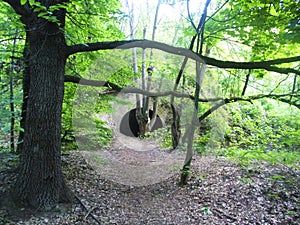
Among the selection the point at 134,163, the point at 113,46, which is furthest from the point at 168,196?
the point at 113,46

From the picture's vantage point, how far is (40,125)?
342 centimetres

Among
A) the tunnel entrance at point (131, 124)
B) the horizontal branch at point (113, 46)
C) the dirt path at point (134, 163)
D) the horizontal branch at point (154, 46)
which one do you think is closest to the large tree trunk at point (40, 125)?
the horizontal branch at point (113, 46)

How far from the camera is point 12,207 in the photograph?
10.8 ft

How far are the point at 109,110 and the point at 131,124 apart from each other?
20.2 feet

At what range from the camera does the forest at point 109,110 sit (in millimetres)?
3436

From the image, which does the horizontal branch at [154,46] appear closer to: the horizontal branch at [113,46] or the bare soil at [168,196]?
the horizontal branch at [113,46]

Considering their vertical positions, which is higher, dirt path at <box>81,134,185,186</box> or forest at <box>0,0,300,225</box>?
forest at <box>0,0,300,225</box>

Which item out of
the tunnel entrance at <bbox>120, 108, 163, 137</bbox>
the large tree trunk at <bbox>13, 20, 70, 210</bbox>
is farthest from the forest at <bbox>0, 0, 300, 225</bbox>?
the tunnel entrance at <bbox>120, 108, 163, 137</bbox>

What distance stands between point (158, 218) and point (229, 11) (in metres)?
4.29

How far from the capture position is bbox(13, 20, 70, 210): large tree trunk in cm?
341

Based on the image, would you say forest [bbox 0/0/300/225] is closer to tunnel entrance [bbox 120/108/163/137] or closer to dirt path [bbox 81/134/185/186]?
dirt path [bbox 81/134/185/186]

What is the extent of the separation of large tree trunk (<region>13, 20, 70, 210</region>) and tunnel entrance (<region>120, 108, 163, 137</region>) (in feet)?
26.4

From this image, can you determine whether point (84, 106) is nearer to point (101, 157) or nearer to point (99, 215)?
point (101, 157)

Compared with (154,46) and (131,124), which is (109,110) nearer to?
(154,46)
